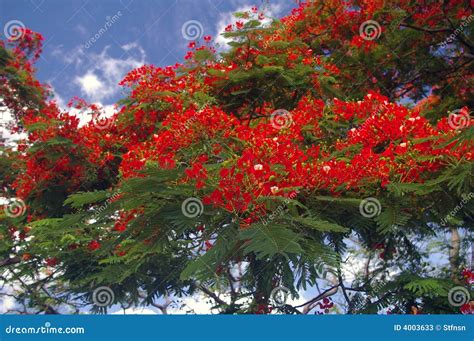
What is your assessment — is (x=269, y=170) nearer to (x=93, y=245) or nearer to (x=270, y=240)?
(x=270, y=240)

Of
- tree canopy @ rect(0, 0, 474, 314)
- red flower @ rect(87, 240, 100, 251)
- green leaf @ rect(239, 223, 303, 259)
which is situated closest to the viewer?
green leaf @ rect(239, 223, 303, 259)

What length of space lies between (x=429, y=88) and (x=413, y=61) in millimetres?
1078

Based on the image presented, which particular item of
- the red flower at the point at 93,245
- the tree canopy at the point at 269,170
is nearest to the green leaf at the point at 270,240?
the tree canopy at the point at 269,170

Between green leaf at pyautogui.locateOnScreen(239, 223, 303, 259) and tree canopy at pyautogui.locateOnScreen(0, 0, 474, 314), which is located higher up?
tree canopy at pyautogui.locateOnScreen(0, 0, 474, 314)

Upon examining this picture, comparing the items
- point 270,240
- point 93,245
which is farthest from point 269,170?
point 93,245

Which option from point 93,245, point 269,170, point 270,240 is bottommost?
point 270,240

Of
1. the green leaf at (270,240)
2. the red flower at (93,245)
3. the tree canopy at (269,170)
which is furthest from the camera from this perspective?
the red flower at (93,245)

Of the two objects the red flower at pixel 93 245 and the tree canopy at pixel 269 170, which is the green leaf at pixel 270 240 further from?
the red flower at pixel 93 245

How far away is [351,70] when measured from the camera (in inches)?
364

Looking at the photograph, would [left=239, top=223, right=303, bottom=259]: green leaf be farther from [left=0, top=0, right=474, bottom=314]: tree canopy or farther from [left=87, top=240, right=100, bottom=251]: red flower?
[left=87, top=240, right=100, bottom=251]: red flower

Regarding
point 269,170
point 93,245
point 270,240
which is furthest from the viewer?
point 93,245

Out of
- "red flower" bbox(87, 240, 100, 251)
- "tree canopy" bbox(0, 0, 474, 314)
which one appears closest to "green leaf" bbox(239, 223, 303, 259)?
"tree canopy" bbox(0, 0, 474, 314)

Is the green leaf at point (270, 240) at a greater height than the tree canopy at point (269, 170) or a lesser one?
lesser

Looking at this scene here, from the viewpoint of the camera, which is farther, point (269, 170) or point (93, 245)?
point (93, 245)
